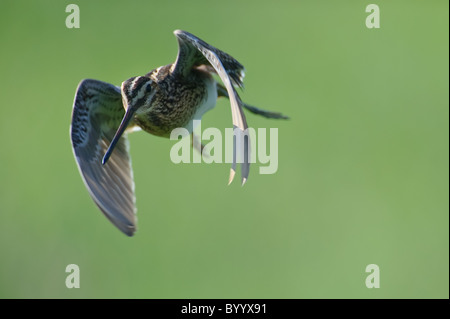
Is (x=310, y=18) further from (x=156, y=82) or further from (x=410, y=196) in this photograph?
(x=156, y=82)

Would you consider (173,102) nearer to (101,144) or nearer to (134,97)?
(134,97)

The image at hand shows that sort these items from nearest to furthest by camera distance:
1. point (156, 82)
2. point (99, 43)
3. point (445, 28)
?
point (156, 82), point (99, 43), point (445, 28)

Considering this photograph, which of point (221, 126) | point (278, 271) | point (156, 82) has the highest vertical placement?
point (221, 126)

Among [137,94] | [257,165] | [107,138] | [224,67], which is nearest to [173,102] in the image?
[137,94]

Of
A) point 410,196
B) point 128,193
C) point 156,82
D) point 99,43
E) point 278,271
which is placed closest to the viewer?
point 156,82

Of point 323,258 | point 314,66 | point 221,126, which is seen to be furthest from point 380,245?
point 314,66

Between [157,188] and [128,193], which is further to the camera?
[157,188]

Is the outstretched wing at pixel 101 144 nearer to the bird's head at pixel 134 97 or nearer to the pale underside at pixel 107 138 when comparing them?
the pale underside at pixel 107 138
